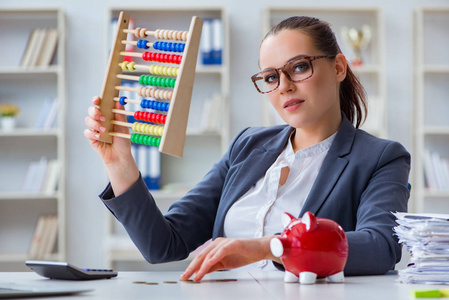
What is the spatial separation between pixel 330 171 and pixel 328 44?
36 centimetres

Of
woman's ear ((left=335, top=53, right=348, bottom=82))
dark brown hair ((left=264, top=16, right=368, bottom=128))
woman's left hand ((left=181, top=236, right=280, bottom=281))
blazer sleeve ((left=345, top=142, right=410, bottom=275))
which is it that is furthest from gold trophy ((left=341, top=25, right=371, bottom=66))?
woman's left hand ((left=181, top=236, right=280, bottom=281))

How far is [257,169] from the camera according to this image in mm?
1792

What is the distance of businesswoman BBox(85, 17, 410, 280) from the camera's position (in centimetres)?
153

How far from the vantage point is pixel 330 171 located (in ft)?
5.42

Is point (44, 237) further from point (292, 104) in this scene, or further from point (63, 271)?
point (63, 271)

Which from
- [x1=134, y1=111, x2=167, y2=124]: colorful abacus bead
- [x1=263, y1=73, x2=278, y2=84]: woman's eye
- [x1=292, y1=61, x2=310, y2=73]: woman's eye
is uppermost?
[x1=292, y1=61, x2=310, y2=73]: woman's eye

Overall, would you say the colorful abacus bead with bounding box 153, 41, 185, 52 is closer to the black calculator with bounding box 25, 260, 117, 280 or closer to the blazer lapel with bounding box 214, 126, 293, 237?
the blazer lapel with bounding box 214, 126, 293, 237

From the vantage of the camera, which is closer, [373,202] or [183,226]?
[373,202]

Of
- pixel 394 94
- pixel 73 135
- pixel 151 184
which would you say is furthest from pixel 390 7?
pixel 73 135

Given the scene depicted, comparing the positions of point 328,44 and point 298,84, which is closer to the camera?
point 298,84

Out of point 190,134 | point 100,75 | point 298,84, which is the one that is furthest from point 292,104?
point 100,75

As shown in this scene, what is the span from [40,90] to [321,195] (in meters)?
3.48

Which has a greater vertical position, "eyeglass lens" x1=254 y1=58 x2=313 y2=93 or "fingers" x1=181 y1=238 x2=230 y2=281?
"eyeglass lens" x1=254 y1=58 x2=313 y2=93

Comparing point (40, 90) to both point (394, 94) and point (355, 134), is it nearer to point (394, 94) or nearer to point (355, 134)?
point (394, 94)
